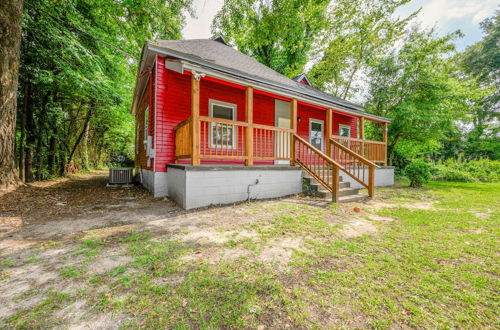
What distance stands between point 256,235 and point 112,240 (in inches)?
82.7

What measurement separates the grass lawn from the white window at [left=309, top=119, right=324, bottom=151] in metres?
7.05

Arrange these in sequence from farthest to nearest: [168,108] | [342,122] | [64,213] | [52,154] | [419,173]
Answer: [342,122] < [52,154] < [419,173] < [168,108] < [64,213]

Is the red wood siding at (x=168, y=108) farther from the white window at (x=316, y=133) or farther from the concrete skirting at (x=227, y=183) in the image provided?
the white window at (x=316, y=133)

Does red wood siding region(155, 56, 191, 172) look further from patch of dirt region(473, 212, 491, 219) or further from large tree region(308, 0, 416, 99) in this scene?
large tree region(308, 0, 416, 99)

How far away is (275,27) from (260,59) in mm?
12711

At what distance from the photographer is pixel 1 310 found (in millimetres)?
1593

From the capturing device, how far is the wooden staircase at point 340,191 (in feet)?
18.8

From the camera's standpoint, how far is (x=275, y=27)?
22.5ft

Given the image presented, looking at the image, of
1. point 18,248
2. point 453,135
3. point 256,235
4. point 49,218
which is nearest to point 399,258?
point 256,235

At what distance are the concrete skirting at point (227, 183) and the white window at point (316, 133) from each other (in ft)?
14.5

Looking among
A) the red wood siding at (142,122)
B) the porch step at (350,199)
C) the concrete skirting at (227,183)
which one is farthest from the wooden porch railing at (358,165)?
the red wood siding at (142,122)

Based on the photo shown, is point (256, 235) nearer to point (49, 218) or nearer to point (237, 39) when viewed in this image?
point (49, 218)

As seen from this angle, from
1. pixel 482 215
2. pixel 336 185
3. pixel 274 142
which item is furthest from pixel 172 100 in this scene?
pixel 482 215

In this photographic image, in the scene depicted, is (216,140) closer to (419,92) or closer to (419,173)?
(419,173)
